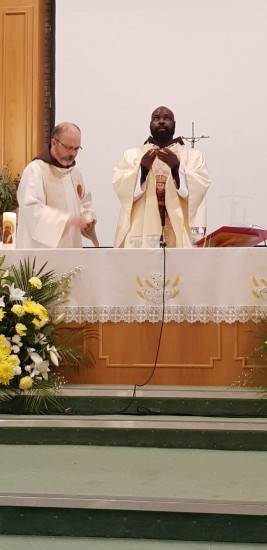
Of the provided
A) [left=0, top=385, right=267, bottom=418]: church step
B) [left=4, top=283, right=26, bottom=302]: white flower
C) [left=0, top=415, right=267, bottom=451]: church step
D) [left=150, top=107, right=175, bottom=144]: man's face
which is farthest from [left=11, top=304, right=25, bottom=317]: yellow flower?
[left=150, top=107, right=175, bottom=144]: man's face

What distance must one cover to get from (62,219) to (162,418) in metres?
1.91

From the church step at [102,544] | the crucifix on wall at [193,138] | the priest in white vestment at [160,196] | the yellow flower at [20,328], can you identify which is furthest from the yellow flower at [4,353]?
the crucifix on wall at [193,138]

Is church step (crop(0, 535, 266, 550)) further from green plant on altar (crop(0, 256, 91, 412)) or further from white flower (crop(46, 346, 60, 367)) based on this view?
white flower (crop(46, 346, 60, 367))

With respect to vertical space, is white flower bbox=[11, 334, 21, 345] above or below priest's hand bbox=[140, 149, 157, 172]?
below

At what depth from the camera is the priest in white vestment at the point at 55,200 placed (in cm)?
562

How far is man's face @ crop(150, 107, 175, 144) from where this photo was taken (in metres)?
6.08

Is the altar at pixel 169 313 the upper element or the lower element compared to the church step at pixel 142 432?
upper

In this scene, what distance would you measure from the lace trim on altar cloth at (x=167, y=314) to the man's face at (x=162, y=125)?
74.0 inches

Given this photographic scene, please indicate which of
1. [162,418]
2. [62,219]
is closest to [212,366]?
[162,418]

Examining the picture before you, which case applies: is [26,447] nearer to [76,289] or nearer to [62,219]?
[76,289]

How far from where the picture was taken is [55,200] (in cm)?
596

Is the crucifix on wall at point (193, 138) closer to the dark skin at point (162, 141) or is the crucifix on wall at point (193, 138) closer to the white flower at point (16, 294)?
the dark skin at point (162, 141)

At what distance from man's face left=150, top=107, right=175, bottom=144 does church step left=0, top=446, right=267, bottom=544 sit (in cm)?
303

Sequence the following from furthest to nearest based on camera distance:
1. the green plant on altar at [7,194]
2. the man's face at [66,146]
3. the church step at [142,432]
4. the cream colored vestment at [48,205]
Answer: the green plant on altar at [7,194] → the man's face at [66,146] → the cream colored vestment at [48,205] → the church step at [142,432]
